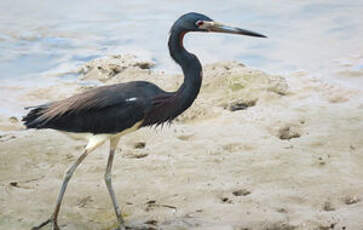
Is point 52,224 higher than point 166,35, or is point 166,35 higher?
point 166,35

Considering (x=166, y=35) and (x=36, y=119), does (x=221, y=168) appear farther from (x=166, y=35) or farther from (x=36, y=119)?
(x=166, y=35)

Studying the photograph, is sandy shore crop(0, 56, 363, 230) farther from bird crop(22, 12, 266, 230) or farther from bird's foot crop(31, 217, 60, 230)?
bird crop(22, 12, 266, 230)

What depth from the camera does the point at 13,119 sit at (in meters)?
7.59

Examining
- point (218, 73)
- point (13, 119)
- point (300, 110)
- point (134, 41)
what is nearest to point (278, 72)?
point (218, 73)

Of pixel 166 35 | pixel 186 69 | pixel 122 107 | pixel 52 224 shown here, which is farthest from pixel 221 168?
pixel 166 35

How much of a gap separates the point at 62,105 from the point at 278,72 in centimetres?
499

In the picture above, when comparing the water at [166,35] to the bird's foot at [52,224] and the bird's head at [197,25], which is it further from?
the bird's head at [197,25]

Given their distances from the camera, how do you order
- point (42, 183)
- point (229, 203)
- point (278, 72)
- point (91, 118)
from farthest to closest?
1. point (278, 72)
2. point (42, 183)
3. point (229, 203)
4. point (91, 118)

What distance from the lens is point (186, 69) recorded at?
201 inches

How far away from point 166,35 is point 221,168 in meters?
5.91

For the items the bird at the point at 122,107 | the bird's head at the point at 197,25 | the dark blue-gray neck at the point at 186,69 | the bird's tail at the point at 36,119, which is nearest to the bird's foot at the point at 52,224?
the bird at the point at 122,107

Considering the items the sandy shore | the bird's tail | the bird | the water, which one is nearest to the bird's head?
the bird

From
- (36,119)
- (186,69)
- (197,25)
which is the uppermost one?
(197,25)

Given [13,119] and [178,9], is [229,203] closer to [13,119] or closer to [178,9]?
[13,119]
